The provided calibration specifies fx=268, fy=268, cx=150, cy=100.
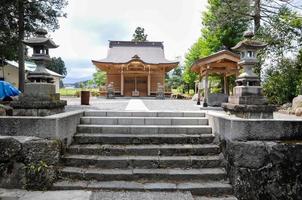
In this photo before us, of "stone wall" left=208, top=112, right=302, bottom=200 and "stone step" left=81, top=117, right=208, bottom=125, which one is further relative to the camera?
"stone step" left=81, top=117, right=208, bottom=125

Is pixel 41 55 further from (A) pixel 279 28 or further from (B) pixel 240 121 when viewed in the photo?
(A) pixel 279 28

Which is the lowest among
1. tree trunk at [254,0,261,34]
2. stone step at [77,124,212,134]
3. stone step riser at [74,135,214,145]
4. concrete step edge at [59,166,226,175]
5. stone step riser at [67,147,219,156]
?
concrete step edge at [59,166,226,175]

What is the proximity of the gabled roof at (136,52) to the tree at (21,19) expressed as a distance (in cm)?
988

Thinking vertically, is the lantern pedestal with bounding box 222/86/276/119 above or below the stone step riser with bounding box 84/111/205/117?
above

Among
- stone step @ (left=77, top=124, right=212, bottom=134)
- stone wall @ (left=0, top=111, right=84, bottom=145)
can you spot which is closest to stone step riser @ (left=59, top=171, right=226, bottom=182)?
stone wall @ (left=0, top=111, right=84, bottom=145)

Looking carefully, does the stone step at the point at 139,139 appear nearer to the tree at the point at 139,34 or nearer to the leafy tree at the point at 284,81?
the leafy tree at the point at 284,81

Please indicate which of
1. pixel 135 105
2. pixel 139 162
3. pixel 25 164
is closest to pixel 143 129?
pixel 139 162

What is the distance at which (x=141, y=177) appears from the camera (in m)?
4.43

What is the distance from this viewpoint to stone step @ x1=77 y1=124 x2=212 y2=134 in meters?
5.52

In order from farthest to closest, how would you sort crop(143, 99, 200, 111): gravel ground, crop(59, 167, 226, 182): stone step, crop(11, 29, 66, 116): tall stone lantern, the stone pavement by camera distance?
crop(143, 99, 200, 111): gravel ground
the stone pavement
crop(11, 29, 66, 116): tall stone lantern
crop(59, 167, 226, 182): stone step

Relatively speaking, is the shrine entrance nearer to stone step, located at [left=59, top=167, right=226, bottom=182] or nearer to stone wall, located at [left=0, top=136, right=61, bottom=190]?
stone step, located at [left=59, top=167, right=226, bottom=182]

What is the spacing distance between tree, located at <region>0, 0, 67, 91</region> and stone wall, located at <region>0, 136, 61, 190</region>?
12041mm

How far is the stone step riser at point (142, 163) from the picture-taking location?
15.3 ft

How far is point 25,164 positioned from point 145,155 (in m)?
2.01
